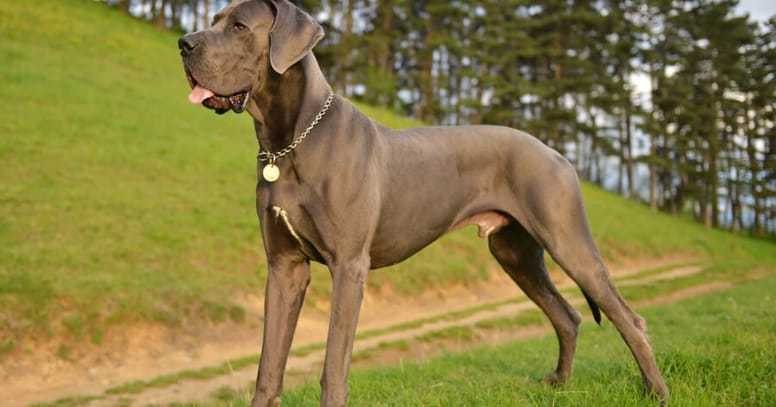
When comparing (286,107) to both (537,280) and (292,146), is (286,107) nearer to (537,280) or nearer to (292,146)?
(292,146)

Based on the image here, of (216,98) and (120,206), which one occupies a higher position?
(216,98)

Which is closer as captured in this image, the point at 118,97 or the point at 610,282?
the point at 610,282

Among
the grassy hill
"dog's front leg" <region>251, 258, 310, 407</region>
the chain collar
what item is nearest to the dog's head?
the chain collar

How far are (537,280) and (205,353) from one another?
597 centimetres

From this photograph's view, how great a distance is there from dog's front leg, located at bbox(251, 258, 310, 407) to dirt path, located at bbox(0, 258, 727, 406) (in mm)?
2650

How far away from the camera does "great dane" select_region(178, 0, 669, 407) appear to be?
126 inches

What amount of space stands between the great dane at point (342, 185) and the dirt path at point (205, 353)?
10.1 feet

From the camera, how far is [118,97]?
20.7 metres

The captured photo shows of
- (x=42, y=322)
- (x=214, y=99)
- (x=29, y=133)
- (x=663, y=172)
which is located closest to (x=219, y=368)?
(x=42, y=322)

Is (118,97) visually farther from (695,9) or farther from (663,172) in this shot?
(663,172)

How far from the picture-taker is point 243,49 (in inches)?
125

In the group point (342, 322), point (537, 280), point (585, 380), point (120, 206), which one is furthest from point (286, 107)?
point (120, 206)

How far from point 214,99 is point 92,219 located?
32.7 feet

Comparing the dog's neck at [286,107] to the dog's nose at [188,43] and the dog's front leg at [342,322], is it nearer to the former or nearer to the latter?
the dog's nose at [188,43]
